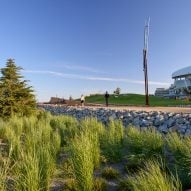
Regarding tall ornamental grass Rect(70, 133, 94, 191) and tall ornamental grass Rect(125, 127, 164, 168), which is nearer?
tall ornamental grass Rect(70, 133, 94, 191)

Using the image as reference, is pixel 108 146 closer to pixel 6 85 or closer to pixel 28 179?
pixel 28 179

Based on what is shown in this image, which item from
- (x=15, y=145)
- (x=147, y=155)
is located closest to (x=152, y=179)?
(x=147, y=155)

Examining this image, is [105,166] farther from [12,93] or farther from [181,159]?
[12,93]

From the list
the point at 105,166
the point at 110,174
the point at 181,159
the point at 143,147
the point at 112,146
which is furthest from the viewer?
the point at 112,146

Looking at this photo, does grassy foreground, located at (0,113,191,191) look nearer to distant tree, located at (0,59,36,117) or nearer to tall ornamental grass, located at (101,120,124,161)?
tall ornamental grass, located at (101,120,124,161)

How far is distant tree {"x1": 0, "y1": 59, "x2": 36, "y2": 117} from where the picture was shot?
1855 centimetres

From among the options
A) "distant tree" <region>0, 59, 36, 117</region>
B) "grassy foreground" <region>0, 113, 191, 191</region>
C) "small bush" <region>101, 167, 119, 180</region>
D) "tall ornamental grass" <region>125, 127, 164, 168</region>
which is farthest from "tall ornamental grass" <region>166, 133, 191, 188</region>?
"distant tree" <region>0, 59, 36, 117</region>

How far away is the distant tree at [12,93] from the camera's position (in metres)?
18.5

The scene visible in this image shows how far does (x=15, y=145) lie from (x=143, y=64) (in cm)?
1861

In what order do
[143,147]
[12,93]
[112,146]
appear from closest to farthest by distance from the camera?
[143,147]
[112,146]
[12,93]

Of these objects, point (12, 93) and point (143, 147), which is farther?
point (12, 93)

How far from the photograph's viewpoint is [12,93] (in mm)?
18859

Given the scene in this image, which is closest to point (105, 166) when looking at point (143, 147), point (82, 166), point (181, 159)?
point (143, 147)

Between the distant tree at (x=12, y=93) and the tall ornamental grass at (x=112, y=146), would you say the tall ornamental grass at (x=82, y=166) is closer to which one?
the tall ornamental grass at (x=112, y=146)
